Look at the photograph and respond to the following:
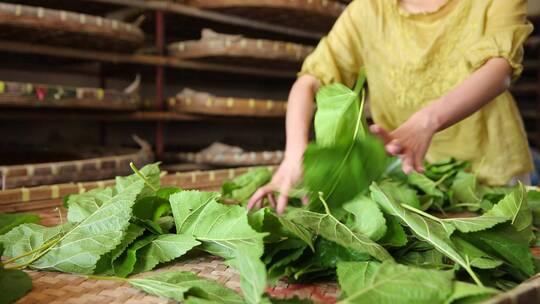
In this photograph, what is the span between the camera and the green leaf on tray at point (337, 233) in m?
0.44

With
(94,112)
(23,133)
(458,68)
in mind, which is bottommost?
(23,133)

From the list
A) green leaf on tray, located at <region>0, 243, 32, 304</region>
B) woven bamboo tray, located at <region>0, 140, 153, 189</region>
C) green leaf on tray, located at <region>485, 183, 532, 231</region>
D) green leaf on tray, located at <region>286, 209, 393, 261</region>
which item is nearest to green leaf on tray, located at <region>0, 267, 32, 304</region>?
green leaf on tray, located at <region>0, 243, 32, 304</region>

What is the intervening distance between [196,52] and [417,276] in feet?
6.57

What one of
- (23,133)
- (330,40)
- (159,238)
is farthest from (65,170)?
(23,133)

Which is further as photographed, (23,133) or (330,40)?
(23,133)

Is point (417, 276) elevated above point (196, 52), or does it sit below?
below

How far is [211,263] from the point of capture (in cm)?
52

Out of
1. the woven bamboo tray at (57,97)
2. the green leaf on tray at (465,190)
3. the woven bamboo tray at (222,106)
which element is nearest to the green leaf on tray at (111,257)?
the green leaf on tray at (465,190)

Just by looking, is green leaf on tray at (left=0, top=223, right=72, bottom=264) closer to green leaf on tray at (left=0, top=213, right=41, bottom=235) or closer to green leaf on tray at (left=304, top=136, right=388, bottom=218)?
green leaf on tray at (left=0, top=213, right=41, bottom=235)

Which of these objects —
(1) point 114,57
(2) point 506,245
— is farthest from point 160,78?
(2) point 506,245

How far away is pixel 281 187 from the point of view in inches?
30.5

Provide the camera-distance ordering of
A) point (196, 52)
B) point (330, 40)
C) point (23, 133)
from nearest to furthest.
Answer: point (330, 40), point (196, 52), point (23, 133)

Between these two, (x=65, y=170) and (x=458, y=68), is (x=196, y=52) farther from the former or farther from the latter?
(x=458, y=68)

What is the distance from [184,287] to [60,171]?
929mm
